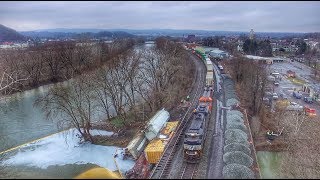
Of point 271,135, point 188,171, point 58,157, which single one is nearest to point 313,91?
point 271,135

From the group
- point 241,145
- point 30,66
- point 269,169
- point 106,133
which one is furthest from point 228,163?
point 30,66

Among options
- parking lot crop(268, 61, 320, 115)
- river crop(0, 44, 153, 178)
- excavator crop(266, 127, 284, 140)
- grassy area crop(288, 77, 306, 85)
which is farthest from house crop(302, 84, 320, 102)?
river crop(0, 44, 153, 178)

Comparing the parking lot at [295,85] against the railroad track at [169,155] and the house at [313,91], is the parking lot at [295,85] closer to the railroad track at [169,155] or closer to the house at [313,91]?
the house at [313,91]

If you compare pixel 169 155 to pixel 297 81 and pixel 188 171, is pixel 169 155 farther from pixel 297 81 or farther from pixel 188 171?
pixel 297 81

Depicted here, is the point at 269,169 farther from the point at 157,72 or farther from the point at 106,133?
the point at 157,72

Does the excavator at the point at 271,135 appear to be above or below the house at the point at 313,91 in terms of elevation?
below

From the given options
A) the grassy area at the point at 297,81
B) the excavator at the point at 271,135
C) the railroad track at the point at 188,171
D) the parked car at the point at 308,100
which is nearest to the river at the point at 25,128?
the railroad track at the point at 188,171
